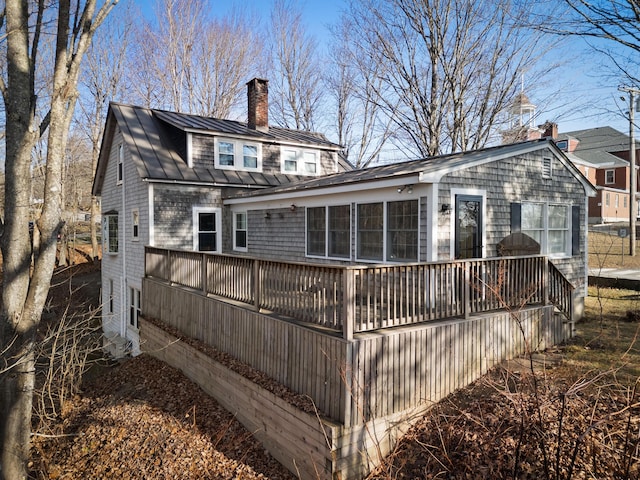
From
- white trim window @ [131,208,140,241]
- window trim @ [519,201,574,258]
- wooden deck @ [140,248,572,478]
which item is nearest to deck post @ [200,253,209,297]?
wooden deck @ [140,248,572,478]

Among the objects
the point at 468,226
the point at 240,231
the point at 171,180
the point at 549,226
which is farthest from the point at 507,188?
the point at 171,180

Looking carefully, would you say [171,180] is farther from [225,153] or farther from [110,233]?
[110,233]

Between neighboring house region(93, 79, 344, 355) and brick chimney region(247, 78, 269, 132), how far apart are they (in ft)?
0.18

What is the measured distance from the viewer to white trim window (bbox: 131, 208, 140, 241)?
13169 millimetres

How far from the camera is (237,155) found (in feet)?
48.7

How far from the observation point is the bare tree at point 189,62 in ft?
85.8

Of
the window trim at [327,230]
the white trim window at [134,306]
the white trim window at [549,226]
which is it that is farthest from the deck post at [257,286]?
the white trim window at [134,306]

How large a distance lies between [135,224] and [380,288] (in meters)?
10.6

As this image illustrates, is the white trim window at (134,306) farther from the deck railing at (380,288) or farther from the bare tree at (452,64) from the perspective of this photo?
the bare tree at (452,64)

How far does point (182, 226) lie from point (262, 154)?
167 inches

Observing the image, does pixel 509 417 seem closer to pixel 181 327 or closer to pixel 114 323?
pixel 181 327

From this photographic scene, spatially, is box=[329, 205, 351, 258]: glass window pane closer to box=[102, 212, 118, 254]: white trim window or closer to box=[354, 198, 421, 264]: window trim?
box=[354, 198, 421, 264]: window trim

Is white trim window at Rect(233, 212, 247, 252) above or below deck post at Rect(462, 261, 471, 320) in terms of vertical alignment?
above

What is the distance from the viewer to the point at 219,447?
20.9 ft
